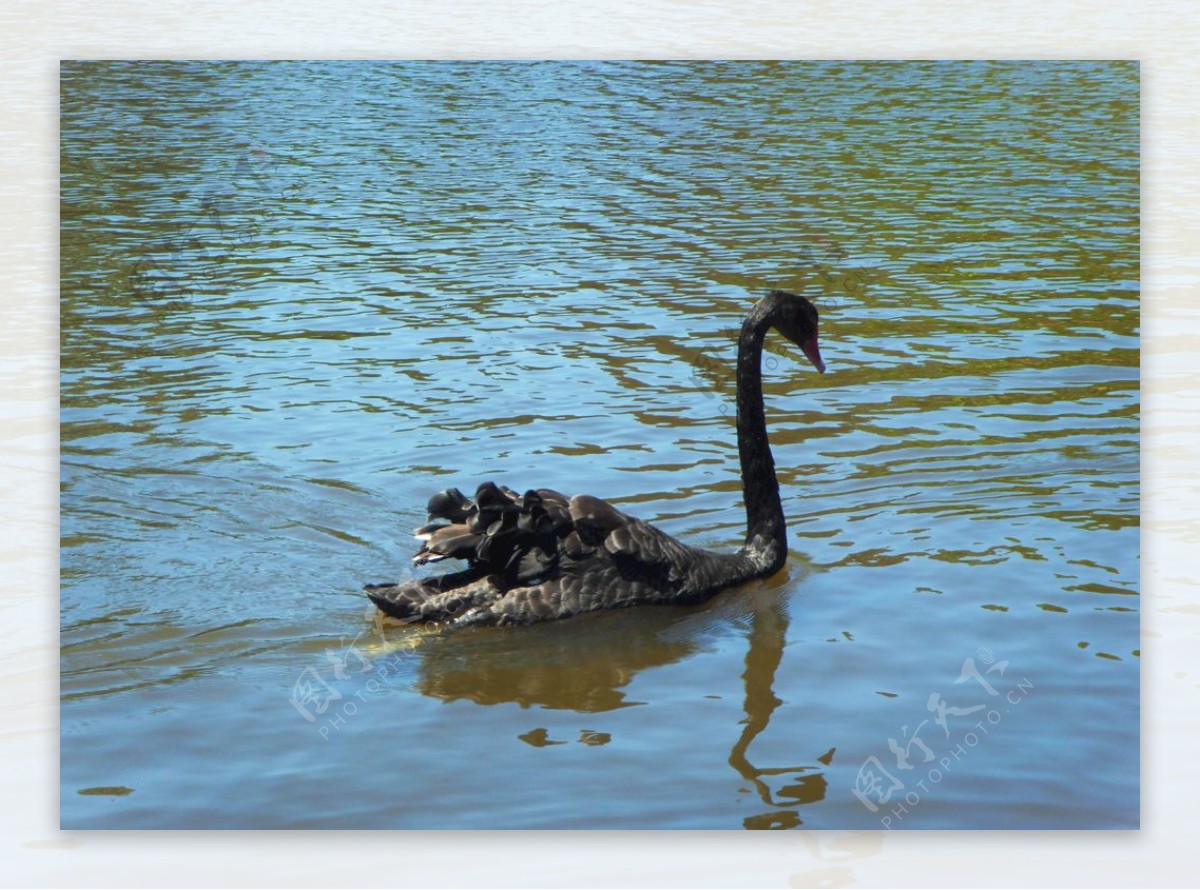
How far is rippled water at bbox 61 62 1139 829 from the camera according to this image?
19.1ft

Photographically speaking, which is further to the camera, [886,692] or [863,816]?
[886,692]

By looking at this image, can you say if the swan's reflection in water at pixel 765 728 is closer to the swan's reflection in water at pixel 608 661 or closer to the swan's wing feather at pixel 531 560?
the swan's reflection in water at pixel 608 661

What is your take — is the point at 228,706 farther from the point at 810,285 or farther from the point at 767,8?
the point at 810,285

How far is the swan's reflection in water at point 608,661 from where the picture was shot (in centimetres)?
591

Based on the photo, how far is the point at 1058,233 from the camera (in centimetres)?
884

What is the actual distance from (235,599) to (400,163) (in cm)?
314

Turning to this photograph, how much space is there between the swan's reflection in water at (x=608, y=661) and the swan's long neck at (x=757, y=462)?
0.59 ft

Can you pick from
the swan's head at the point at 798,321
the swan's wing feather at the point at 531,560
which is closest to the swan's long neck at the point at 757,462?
the swan's head at the point at 798,321

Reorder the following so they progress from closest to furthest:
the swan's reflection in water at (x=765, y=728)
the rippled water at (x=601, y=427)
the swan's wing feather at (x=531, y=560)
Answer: the swan's reflection in water at (x=765, y=728) → the rippled water at (x=601, y=427) → the swan's wing feather at (x=531, y=560)

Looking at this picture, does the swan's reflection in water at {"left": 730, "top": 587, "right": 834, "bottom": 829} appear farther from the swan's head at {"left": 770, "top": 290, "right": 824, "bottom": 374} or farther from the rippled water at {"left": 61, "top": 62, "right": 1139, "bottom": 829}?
the swan's head at {"left": 770, "top": 290, "right": 824, "bottom": 374}

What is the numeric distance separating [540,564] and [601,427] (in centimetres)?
179

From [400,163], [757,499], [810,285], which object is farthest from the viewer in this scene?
[810,285]

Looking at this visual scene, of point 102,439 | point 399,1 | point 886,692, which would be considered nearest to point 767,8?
point 399,1

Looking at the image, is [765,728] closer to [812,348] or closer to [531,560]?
[531,560]
